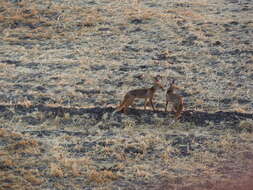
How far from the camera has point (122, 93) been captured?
17922mm

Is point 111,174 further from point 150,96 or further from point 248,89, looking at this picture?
point 248,89

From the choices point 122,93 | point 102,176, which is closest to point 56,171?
point 102,176

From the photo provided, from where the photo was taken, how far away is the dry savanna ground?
1103cm

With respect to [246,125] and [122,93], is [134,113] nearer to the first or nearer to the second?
[122,93]

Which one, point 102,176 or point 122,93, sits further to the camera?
point 122,93

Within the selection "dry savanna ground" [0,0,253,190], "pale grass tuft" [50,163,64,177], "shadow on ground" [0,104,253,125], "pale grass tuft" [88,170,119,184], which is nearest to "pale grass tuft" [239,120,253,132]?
"dry savanna ground" [0,0,253,190]

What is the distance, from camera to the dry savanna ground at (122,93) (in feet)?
36.2

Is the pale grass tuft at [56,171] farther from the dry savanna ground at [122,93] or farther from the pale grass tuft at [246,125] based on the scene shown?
the pale grass tuft at [246,125]

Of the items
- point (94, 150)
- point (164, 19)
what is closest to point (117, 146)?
point (94, 150)

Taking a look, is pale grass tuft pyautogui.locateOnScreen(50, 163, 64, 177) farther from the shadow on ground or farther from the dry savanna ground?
the shadow on ground

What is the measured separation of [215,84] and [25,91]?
777cm

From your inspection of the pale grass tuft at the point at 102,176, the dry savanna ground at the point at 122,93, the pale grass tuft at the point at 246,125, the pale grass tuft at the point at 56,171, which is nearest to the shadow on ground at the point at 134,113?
the dry savanna ground at the point at 122,93

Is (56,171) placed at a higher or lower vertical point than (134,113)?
lower

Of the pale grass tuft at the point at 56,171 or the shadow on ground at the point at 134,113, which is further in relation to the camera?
the shadow on ground at the point at 134,113
